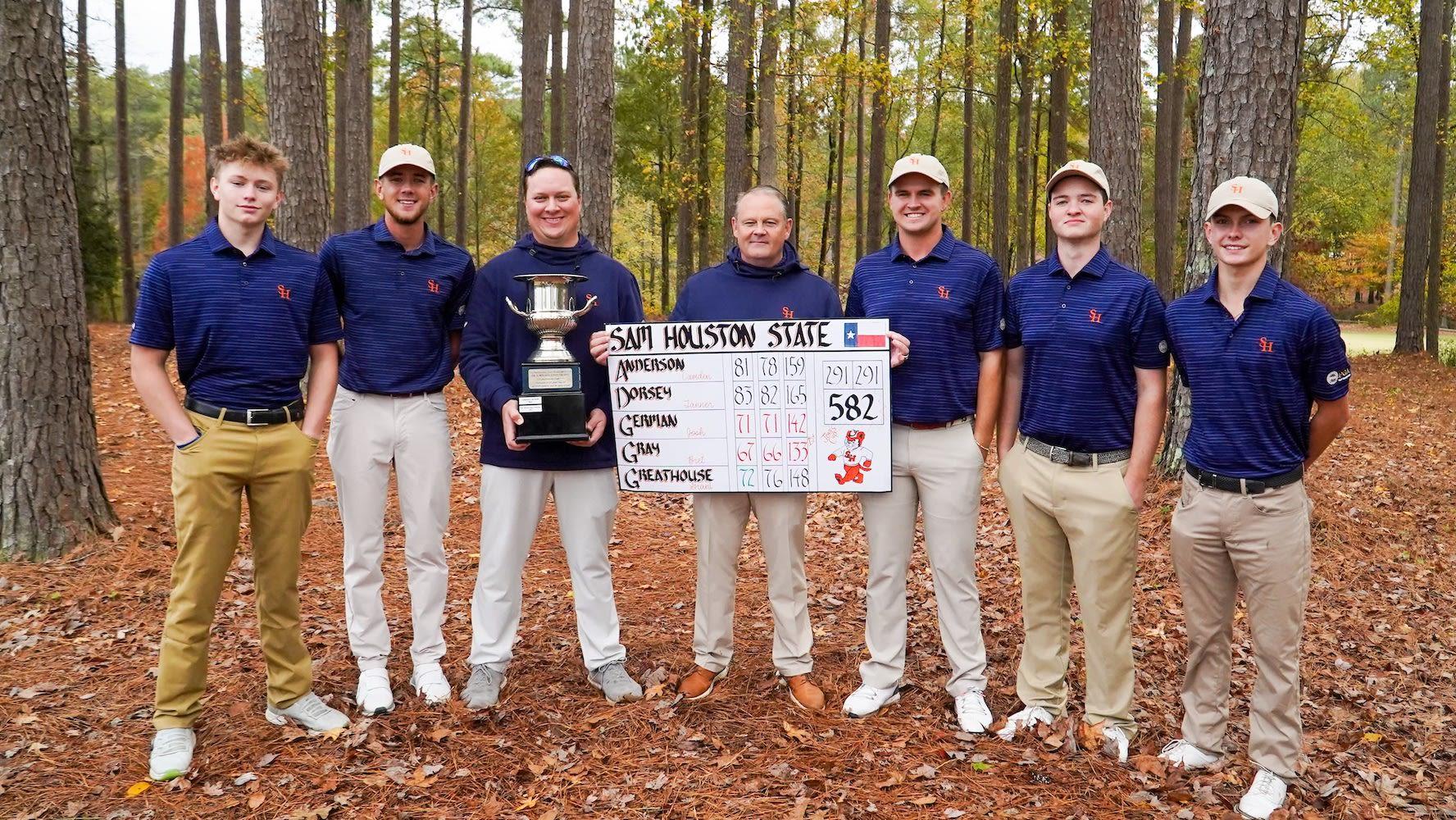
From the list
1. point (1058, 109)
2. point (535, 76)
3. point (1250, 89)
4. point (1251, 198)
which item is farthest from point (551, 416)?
point (1058, 109)

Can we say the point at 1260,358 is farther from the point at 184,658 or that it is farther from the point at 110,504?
the point at 110,504

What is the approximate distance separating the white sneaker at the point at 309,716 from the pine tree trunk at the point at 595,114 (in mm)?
6204

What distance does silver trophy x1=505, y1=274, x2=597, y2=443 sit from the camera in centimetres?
470

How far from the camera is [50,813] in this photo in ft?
12.9

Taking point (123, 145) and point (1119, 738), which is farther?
point (123, 145)

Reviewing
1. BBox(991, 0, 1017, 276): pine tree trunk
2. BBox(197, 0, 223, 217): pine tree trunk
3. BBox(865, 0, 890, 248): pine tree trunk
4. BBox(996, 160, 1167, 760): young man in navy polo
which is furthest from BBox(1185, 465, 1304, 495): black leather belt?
BBox(197, 0, 223, 217): pine tree trunk

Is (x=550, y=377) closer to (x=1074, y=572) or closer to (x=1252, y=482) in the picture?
(x=1074, y=572)

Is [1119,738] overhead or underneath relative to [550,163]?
underneath

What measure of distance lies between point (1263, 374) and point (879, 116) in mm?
19738

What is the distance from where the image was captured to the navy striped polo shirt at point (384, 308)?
4777 millimetres

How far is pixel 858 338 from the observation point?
15.3 ft

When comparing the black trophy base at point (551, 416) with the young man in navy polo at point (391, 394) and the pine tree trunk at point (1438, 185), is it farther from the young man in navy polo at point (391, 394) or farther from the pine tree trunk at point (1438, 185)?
the pine tree trunk at point (1438, 185)

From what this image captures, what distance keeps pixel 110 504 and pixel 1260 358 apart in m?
7.86

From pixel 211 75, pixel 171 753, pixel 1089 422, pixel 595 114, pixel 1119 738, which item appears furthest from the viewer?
pixel 211 75
